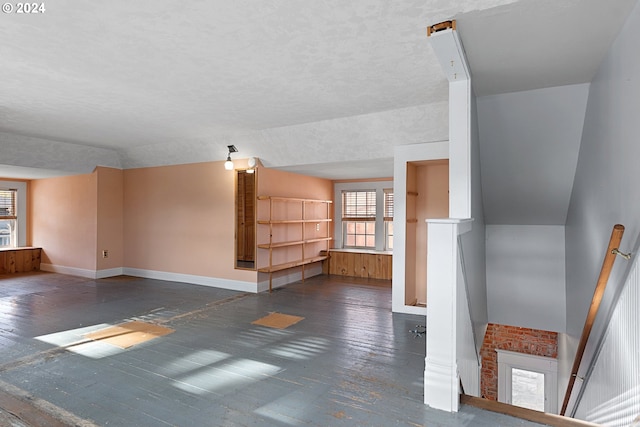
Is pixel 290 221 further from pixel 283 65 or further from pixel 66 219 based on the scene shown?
pixel 66 219

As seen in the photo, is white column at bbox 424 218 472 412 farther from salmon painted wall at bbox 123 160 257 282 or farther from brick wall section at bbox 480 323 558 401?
brick wall section at bbox 480 323 558 401

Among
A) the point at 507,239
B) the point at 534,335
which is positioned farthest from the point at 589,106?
the point at 534,335

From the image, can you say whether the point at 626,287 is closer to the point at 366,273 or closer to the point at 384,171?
the point at 384,171

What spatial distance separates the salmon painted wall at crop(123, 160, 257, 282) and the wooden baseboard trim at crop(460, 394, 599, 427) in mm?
4091

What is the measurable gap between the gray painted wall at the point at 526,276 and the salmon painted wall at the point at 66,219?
24.7ft

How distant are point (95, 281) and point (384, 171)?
5.91m

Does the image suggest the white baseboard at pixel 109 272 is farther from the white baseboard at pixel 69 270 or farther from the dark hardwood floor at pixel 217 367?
the dark hardwood floor at pixel 217 367

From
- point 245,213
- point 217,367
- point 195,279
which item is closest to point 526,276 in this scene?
point 217,367

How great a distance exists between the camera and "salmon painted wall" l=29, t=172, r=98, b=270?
283 inches

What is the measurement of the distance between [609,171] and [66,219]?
919 centimetres

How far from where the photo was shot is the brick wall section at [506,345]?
585 centimetres

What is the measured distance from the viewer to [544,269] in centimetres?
527
